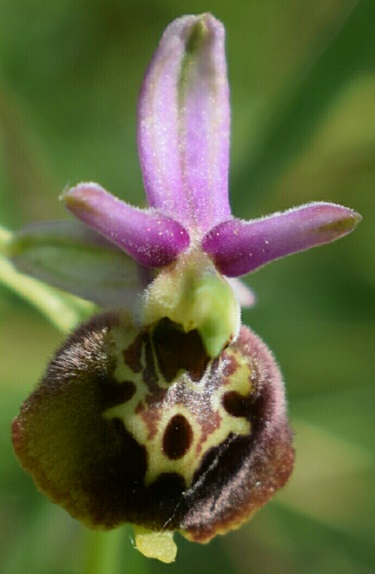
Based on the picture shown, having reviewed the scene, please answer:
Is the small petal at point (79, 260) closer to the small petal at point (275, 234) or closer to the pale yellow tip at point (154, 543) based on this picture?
the small petal at point (275, 234)

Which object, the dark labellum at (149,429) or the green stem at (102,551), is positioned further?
the green stem at (102,551)

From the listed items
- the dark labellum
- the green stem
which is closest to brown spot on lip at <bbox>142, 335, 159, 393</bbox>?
→ the dark labellum

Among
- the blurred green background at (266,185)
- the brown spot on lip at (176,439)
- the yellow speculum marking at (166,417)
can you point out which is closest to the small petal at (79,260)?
the yellow speculum marking at (166,417)

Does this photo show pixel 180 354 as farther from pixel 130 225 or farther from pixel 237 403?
pixel 130 225

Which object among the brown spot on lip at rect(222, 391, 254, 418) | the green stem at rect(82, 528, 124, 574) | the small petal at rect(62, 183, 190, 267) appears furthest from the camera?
the green stem at rect(82, 528, 124, 574)

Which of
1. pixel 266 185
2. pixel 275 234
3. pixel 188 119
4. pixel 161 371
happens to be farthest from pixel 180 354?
pixel 266 185

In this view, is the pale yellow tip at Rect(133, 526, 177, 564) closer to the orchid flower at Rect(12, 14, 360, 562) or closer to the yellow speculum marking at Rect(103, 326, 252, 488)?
the orchid flower at Rect(12, 14, 360, 562)

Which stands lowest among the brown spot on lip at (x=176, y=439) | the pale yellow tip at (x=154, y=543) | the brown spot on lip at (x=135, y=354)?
the pale yellow tip at (x=154, y=543)
